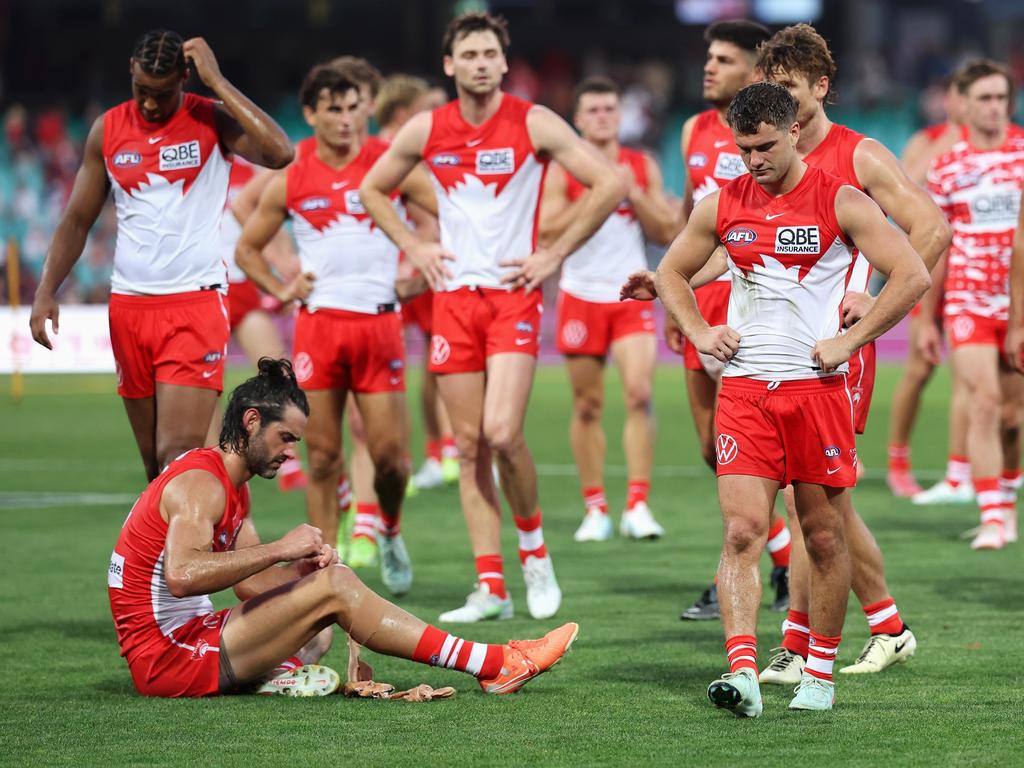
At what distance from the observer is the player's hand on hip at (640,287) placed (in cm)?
684

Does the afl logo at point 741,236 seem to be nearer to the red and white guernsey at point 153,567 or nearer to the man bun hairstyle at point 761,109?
the man bun hairstyle at point 761,109

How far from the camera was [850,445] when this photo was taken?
634cm

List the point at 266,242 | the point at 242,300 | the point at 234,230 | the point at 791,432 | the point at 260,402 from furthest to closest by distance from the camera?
1. the point at 234,230
2. the point at 242,300
3. the point at 266,242
4. the point at 260,402
5. the point at 791,432

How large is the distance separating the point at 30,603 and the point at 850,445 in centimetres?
485

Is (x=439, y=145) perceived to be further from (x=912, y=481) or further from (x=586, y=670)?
(x=912, y=481)

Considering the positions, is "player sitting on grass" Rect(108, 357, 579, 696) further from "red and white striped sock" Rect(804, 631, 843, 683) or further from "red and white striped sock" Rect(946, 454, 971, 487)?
"red and white striped sock" Rect(946, 454, 971, 487)

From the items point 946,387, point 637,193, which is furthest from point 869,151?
point 946,387

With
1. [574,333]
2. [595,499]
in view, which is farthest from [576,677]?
[574,333]

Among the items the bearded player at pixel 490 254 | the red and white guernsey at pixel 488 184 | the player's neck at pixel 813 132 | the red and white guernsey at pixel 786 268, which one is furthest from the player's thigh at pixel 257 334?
the red and white guernsey at pixel 786 268

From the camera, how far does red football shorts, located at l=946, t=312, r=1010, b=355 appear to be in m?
11.0

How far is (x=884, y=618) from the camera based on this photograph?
7.25 meters

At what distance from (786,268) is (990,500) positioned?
16.3 ft

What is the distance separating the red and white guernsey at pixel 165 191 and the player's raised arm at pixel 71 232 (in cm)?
10

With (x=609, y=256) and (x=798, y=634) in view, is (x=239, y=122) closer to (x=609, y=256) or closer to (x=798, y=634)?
(x=798, y=634)
